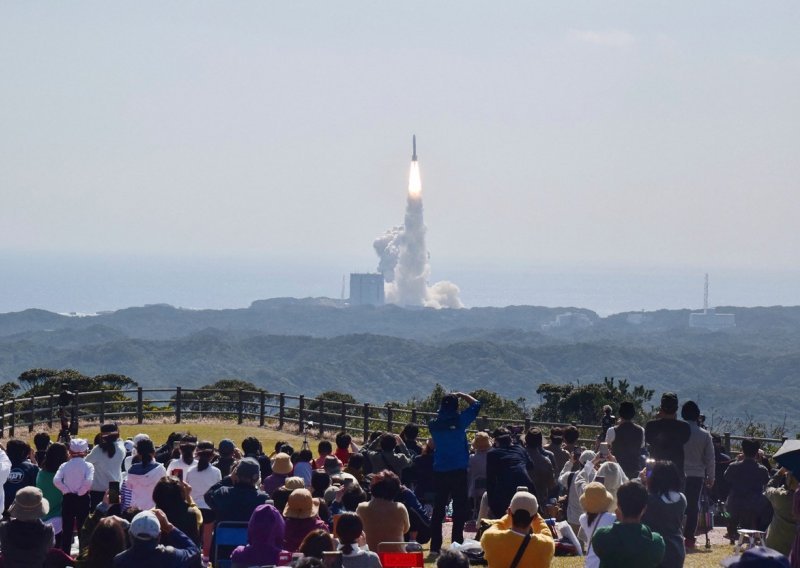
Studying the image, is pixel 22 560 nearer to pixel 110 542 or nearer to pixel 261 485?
pixel 110 542

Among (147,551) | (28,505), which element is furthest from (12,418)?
→ (147,551)

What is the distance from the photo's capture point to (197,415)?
32.9 metres

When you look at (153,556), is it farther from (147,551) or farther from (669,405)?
(669,405)

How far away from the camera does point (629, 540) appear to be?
27.0 feet

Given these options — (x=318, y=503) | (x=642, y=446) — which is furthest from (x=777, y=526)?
(x=318, y=503)

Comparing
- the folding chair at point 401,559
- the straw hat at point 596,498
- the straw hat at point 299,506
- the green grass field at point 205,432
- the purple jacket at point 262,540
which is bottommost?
the green grass field at point 205,432

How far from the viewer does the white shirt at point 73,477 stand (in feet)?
39.7

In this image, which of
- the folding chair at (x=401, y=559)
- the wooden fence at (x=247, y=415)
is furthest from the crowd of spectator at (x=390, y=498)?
the wooden fence at (x=247, y=415)

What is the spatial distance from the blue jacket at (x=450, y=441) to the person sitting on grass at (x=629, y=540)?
514 centimetres

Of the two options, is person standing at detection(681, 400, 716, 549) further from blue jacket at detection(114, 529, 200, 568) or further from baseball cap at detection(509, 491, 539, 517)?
blue jacket at detection(114, 529, 200, 568)

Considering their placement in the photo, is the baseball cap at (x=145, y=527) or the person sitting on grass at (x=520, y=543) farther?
the person sitting on grass at (x=520, y=543)

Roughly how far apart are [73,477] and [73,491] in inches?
6.6

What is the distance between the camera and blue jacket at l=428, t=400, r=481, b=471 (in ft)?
44.1

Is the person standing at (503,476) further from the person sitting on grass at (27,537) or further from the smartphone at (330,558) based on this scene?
the person sitting on grass at (27,537)
